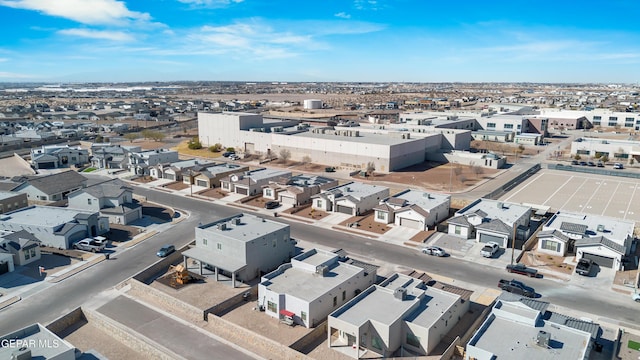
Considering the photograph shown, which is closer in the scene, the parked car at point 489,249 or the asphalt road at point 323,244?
the asphalt road at point 323,244

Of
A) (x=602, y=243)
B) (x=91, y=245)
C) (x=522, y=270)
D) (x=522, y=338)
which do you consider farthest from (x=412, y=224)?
(x=91, y=245)

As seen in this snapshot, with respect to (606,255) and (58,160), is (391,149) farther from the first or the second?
(58,160)

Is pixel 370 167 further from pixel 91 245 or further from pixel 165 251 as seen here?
pixel 91 245

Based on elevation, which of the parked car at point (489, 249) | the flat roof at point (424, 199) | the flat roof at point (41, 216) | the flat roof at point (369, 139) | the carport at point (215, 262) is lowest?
the parked car at point (489, 249)

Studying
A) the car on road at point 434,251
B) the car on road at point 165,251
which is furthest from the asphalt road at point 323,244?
the car on road at point 165,251

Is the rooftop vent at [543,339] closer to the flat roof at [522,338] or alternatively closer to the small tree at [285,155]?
the flat roof at [522,338]

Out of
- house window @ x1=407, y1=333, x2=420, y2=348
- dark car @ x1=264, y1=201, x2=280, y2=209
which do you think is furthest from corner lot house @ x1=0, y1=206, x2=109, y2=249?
house window @ x1=407, y1=333, x2=420, y2=348

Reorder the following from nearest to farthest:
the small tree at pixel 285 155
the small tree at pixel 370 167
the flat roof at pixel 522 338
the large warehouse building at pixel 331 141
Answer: the flat roof at pixel 522 338 < the small tree at pixel 370 167 < the large warehouse building at pixel 331 141 < the small tree at pixel 285 155

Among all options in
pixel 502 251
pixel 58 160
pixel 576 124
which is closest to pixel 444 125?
pixel 576 124

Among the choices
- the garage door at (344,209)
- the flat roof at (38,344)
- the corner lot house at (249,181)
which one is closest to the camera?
the flat roof at (38,344)
